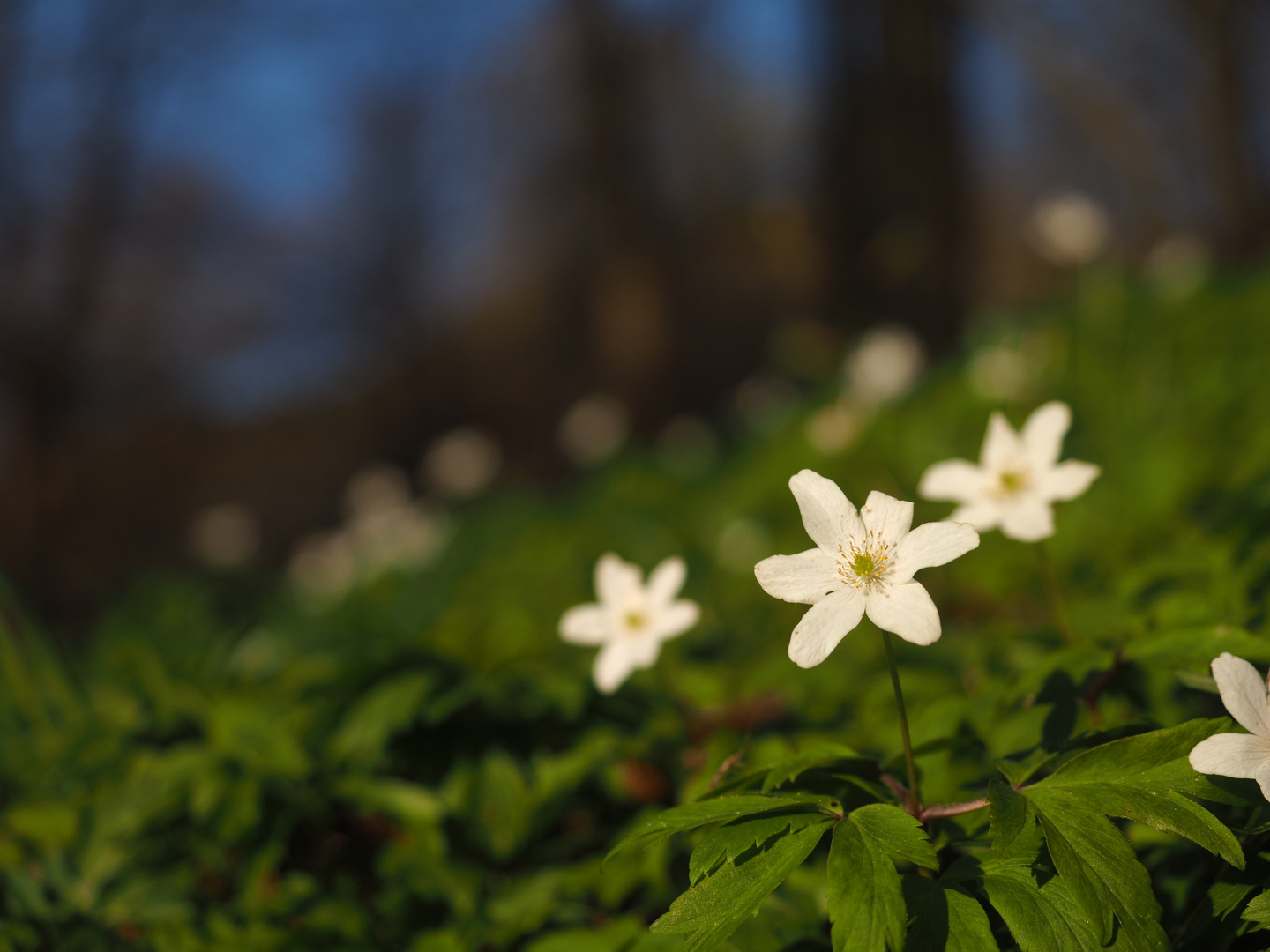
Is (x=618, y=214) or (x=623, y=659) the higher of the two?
(x=618, y=214)

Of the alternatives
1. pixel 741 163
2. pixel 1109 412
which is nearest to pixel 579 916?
pixel 1109 412

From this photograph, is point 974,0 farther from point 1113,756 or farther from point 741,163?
point 741,163

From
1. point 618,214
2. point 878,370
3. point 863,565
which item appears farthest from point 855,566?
point 618,214

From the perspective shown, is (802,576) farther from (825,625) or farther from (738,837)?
(738,837)

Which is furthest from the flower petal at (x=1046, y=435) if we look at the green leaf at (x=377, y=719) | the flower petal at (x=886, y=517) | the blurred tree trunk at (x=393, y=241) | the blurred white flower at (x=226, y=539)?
the blurred tree trunk at (x=393, y=241)

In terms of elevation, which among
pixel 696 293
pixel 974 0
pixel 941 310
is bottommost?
pixel 696 293
